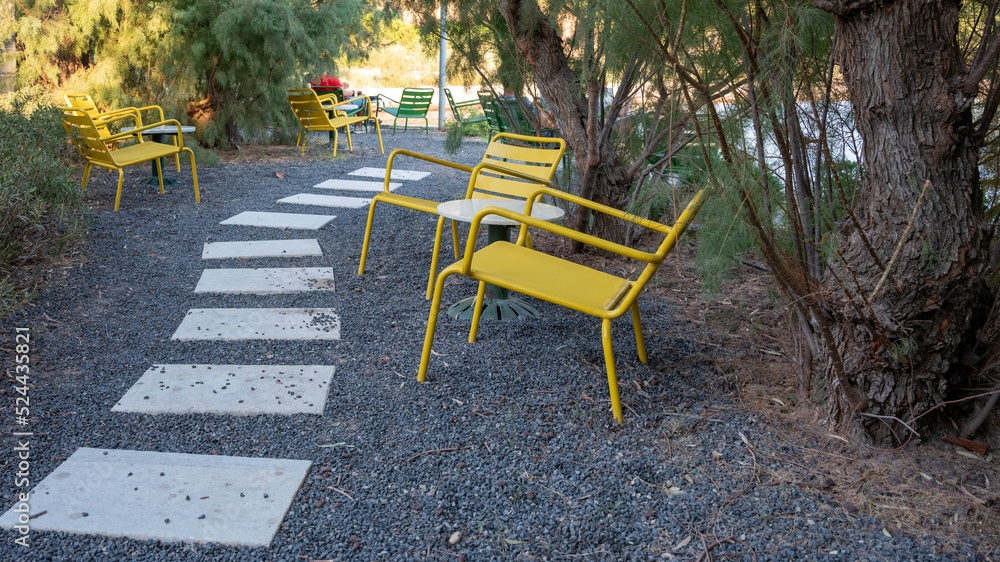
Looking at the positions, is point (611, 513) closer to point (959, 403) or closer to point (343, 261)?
point (959, 403)

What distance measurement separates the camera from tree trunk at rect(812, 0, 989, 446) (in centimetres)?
168

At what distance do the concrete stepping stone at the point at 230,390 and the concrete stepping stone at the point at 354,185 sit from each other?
12.3 ft

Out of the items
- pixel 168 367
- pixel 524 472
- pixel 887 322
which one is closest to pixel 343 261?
pixel 168 367

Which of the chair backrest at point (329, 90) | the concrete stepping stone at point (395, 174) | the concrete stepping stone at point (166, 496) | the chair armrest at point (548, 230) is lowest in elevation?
the concrete stepping stone at point (166, 496)

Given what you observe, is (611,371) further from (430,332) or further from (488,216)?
(488,216)

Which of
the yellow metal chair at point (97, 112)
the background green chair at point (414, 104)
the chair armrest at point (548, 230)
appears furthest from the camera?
the background green chair at point (414, 104)

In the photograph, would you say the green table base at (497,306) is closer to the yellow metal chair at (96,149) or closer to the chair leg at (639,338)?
the chair leg at (639,338)

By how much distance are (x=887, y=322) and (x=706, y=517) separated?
743 mm

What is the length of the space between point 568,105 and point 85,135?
3482 millimetres

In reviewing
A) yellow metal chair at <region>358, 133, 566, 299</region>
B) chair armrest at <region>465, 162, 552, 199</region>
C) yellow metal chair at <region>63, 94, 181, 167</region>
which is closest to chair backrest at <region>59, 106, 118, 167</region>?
yellow metal chair at <region>63, 94, 181, 167</region>

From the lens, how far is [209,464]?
1.92 meters

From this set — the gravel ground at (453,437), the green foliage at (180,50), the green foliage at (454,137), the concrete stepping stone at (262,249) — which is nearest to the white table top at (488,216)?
the gravel ground at (453,437)

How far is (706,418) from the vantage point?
223 cm

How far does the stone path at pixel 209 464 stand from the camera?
1.65 metres
